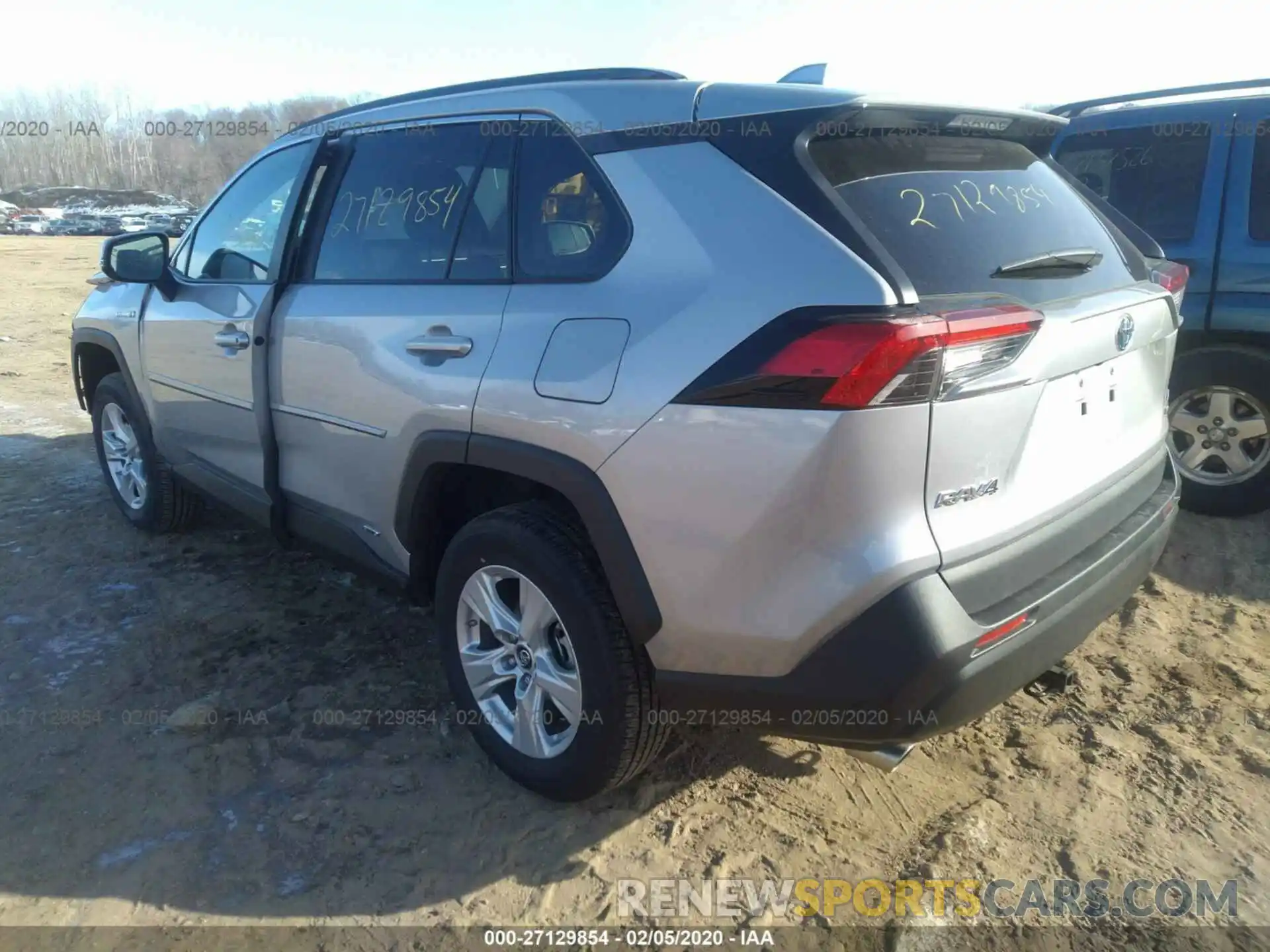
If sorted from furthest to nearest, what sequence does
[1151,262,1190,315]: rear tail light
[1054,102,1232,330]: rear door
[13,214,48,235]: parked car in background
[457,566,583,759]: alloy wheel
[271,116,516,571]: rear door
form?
[13,214,48,235]: parked car in background, [1054,102,1232,330]: rear door, [1151,262,1190,315]: rear tail light, [271,116,516,571]: rear door, [457,566,583,759]: alloy wheel

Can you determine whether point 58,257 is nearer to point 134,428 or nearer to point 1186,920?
point 134,428

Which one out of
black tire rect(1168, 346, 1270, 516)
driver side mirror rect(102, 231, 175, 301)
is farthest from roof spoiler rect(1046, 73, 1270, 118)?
driver side mirror rect(102, 231, 175, 301)

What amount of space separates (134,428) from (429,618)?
6.52ft

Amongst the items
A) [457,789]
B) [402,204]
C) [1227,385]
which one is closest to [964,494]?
[457,789]

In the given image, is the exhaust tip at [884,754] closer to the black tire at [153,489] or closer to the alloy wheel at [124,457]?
the black tire at [153,489]

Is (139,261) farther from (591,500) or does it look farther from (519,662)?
(591,500)

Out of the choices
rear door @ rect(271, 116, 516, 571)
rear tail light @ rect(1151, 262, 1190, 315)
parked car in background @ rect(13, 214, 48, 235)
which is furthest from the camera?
parked car in background @ rect(13, 214, 48, 235)

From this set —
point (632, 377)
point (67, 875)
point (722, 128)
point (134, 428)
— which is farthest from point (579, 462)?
point (134, 428)

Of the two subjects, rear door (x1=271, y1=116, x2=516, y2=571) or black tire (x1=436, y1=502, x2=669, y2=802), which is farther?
rear door (x1=271, y1=116, x2=516, y2=571)

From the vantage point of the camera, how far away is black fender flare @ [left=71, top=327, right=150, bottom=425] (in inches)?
173

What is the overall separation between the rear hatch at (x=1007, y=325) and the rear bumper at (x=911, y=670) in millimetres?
74

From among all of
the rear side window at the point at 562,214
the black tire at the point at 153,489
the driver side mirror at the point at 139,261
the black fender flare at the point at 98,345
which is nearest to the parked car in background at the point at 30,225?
the black fender flare at the point at 98,345

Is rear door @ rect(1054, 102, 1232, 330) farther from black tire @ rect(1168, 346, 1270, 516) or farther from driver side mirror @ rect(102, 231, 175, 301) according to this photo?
driver side mirror @ rect(102, 231, 175, 301)

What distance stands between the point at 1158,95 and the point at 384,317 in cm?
409
